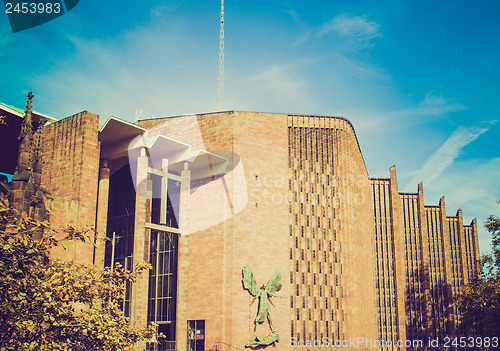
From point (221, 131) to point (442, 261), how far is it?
47.2 metres

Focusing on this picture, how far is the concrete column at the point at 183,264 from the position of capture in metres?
39.7

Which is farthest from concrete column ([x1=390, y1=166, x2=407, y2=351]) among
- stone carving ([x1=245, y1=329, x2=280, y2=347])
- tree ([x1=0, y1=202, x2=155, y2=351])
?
tree ([x1=0, y1=202, x2=155, y2=351])

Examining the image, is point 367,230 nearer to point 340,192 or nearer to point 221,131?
point 340,192

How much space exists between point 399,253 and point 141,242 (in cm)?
4587

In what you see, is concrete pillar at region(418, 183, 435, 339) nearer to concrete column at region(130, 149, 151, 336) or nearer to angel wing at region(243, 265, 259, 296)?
angel wing at region(243, 265, 259, 296)

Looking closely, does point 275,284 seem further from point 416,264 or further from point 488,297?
point 416,264

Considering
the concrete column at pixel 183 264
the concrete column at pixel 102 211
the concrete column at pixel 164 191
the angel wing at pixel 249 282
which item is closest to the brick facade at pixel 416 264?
the angel wing at pixel 249 282

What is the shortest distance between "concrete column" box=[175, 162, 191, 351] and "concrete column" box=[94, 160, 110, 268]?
649 cm

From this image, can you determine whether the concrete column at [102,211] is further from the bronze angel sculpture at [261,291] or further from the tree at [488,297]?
the tree at [488,297]

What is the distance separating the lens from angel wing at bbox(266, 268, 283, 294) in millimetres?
41469

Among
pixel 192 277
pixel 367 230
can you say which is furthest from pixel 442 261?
pixel 192 277

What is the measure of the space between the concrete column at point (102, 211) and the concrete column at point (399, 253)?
46815 mm

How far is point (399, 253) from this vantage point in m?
71.9

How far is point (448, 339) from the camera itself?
7100cm
